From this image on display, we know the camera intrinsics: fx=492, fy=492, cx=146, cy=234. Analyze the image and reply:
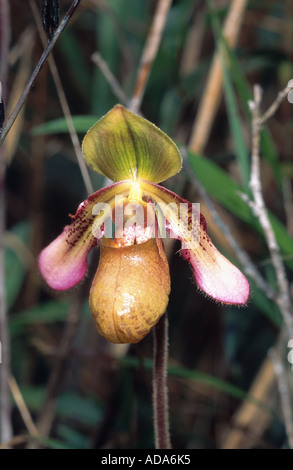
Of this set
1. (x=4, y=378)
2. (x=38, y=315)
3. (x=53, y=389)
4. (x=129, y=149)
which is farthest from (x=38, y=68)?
(x=38, y=315)

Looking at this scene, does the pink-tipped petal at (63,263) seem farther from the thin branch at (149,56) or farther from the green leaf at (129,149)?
the thin branch at (149,56)

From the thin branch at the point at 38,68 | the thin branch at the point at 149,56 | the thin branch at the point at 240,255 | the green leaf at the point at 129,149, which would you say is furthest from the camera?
the thin branch at the point at 149,56

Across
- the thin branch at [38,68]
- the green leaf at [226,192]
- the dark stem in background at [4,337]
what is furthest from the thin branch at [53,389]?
the thin branch at [38,68]

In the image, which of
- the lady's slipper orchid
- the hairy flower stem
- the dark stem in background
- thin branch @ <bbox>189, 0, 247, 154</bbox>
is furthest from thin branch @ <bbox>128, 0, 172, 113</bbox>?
the hairy flower stem

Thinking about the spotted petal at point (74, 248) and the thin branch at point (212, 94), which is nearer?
the spotted petal at point (74, 248)

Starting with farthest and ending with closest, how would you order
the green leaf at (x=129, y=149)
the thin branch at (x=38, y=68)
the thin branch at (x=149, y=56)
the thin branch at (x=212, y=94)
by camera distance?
1. the thin branch at (x=212, y=94)
2. the thin branch at (x=149, y=56)
3. the green leaf at (x=129, y=149)
4. the thin branch at (x=38, y=68)

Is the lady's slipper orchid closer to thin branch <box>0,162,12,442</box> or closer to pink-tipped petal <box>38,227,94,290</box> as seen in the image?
pink-tipped petal <box>38,227,94,290</box>
